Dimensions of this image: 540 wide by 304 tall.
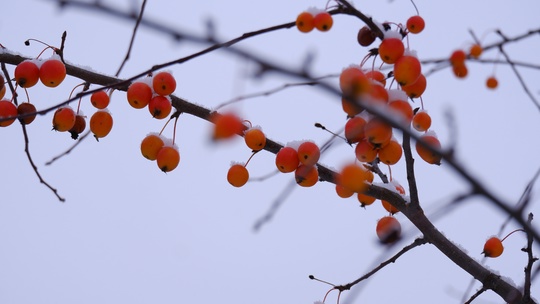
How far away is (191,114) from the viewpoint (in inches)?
110

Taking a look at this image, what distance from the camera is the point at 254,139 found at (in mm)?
2619

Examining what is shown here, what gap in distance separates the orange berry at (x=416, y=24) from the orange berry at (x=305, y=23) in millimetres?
682

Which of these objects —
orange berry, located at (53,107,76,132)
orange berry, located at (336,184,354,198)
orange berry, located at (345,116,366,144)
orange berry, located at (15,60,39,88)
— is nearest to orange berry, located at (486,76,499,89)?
orange berry, located at (336,184,354,198)

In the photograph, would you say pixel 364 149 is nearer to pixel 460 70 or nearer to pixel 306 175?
pixel 306 175

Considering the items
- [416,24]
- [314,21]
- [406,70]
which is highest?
[416,24]

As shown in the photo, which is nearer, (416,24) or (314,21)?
(314,21)

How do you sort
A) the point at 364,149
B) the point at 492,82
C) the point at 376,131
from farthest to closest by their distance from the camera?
the point at 492,82 < the point at 364,149 < the point at 376,131

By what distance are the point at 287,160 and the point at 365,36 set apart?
28.0 inches

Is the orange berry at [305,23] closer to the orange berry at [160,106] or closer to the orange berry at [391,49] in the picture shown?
the orange berry at [391,49]

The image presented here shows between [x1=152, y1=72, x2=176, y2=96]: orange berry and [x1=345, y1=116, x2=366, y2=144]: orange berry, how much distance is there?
1010 mm

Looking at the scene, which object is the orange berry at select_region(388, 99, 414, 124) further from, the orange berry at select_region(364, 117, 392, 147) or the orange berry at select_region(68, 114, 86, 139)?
the orange berry at select_region(68, 114, 86, 139)

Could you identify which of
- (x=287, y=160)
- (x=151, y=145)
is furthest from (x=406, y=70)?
(x=151, y=145)

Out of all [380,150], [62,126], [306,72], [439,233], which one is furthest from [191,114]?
[306,72]

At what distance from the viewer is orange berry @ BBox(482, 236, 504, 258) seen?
2.85 metres
